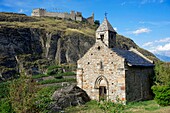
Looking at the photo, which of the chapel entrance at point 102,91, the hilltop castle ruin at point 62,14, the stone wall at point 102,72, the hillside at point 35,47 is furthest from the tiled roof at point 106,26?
the hilltop castle ruin at point 62,14

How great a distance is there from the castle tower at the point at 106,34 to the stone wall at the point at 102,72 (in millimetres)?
2088

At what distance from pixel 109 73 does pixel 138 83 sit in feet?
15.3

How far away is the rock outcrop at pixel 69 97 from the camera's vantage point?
25.2m

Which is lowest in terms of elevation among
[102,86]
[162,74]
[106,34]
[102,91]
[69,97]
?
[69,97]

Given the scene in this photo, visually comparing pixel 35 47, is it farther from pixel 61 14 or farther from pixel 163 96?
pixel 163 96

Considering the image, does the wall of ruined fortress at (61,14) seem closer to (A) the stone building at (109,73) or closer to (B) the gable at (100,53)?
(A) the stone building at (109,73)

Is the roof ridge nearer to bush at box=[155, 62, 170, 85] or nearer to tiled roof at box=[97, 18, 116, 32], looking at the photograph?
tiled roof at box=[97, 18, 116, 32]

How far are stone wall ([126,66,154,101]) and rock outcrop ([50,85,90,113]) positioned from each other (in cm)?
523

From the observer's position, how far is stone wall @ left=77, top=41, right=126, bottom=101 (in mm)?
28062

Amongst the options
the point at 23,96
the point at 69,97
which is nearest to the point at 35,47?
the point at 69,97

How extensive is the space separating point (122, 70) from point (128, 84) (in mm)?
1931

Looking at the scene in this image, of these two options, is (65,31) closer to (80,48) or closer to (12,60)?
(80,48)

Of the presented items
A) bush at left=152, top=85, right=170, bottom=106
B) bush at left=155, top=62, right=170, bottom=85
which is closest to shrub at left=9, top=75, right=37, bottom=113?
bush at left=152, top=85, right=170, bottom=106

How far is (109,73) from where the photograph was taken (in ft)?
94.7
